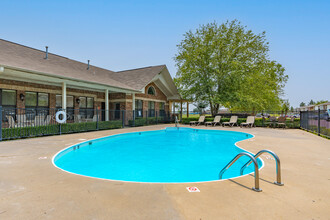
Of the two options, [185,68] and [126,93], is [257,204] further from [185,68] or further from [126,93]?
[185,68]

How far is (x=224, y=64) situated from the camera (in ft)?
65.3

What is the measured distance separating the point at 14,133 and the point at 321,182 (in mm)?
11425

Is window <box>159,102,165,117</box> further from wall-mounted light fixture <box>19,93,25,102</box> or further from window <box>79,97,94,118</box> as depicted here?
wall-mounted light fixture <box>19,93,25,102</box>

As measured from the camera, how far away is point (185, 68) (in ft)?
69.8

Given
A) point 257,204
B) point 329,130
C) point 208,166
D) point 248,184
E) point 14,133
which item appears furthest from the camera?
point 329,130

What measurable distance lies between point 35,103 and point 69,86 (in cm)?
251

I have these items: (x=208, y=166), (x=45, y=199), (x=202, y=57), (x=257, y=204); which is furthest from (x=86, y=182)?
(x=202, y=57)

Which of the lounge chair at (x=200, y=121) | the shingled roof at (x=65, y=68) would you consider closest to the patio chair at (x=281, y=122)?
the lounge chair at (x=200, y=121)

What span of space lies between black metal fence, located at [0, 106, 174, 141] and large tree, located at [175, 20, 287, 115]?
5.74 metres

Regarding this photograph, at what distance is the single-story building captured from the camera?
10.4 metres

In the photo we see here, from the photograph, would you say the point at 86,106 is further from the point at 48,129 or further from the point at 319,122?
the point at 319,122

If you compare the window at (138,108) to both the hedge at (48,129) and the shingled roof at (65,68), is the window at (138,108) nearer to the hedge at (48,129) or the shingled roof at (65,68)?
the shingled roof at (65,68)

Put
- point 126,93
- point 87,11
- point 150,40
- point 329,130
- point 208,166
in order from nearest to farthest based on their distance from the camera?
point 208,166 → point 329,130 → point 87,11 → point 126,93 → point 150,40

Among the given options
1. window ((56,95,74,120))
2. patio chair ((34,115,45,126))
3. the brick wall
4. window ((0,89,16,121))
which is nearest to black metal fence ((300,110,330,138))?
the brick wall
